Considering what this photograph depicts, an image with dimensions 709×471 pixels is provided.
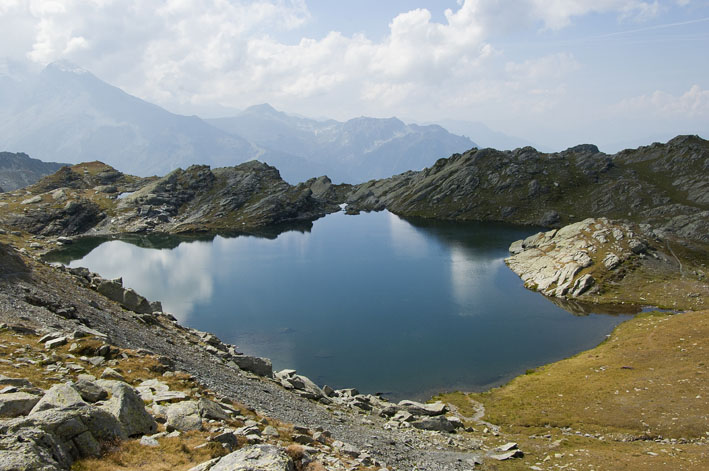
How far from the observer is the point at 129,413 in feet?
66.4

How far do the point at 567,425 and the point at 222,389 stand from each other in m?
36.3

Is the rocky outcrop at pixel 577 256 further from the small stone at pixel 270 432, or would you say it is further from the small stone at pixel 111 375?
the small stone at pixel 111 375

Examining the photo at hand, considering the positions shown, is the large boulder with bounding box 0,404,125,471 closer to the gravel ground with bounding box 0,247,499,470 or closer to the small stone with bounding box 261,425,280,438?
the small stone with bounding box 261,425,280,438

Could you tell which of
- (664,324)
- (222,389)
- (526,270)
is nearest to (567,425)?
(222,389)

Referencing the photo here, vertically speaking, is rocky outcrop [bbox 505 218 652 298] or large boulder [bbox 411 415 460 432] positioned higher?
rocky outcrop [bbox 505 218 652 298]

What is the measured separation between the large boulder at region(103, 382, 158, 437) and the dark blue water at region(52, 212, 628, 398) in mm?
46131

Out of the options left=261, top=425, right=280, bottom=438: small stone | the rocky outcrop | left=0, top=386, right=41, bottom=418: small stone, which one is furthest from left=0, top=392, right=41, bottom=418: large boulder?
the rocky outcrop

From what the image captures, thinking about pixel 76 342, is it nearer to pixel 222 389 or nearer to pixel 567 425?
pixel 222 389

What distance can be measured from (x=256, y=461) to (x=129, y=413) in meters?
7.93


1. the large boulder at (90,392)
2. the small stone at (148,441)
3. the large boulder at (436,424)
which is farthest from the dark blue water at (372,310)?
the small stone at (148,441)

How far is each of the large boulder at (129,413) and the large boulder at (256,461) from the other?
18.4 feet

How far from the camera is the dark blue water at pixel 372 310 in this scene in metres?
70.8

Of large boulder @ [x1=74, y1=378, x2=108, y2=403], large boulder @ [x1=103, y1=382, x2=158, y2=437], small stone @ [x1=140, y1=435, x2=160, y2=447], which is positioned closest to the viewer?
small stone @ [x1=140, y1=435, x2=160, y2=447]

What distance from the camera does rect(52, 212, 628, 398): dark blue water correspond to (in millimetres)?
70812
